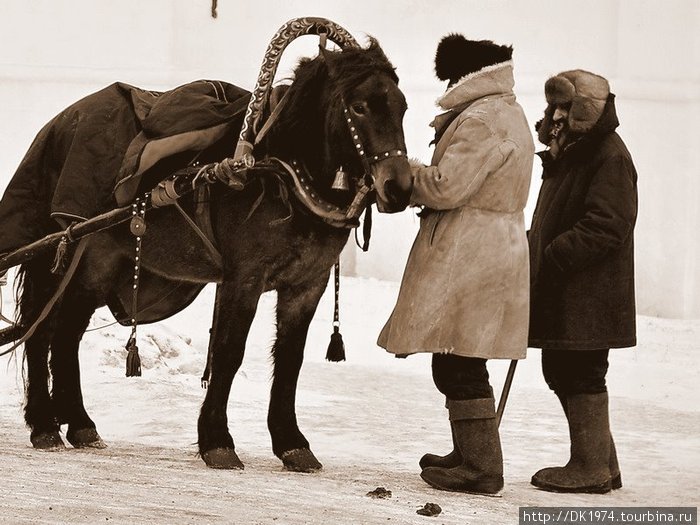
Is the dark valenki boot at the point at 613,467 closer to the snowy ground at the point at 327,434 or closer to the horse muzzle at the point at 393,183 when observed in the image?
the snowy ground at the point at 327,434

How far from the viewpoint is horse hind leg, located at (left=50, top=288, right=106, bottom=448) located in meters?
6.21

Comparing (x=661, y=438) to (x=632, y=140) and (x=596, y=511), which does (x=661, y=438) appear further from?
(x=632, y=140)

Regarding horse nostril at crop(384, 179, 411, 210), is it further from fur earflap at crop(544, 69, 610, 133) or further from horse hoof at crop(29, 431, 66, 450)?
horse hoof at crop(29, 431, 66, 450)

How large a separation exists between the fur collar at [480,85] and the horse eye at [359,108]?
332 millimetres

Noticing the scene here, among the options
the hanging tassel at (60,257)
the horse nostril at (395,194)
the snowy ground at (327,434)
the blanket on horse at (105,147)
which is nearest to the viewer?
the snowy ground at (327,434)

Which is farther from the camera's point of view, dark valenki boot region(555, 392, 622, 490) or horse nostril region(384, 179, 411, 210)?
dark valenki boot region(555, 392, 622, 490)

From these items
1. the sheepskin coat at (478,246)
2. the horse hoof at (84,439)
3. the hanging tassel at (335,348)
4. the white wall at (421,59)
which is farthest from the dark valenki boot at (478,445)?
the white wall at (421,59)

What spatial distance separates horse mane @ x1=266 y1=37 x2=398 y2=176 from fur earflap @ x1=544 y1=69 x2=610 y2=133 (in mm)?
692

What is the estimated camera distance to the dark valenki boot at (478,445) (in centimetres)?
516

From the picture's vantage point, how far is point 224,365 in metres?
5.57

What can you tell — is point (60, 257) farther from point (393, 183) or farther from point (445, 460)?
point (445, 460)

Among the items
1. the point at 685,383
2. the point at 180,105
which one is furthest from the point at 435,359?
the point at 685,383

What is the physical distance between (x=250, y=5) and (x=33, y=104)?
6.70 feet

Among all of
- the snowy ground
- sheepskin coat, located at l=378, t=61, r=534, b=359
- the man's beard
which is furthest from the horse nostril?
the snowy ground
